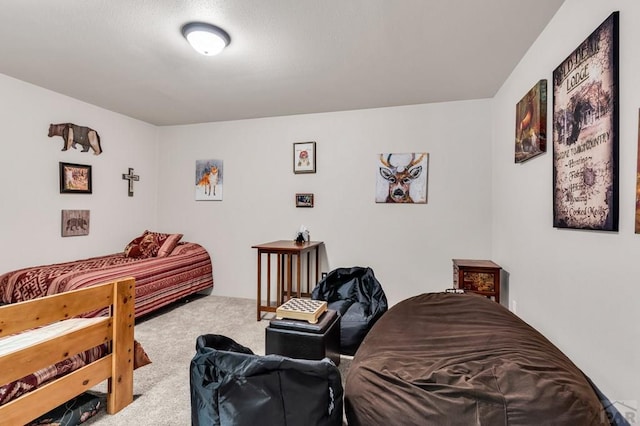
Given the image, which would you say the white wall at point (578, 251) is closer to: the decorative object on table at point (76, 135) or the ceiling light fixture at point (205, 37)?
the ceiling light fixture at point (205, 37)

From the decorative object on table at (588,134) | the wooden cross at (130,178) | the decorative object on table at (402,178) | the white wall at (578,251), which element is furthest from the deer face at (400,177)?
the wooden cross at (130,178)

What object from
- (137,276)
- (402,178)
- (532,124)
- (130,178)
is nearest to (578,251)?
(532,124)

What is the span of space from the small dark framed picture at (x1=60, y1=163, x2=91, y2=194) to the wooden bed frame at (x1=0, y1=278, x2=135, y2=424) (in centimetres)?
233

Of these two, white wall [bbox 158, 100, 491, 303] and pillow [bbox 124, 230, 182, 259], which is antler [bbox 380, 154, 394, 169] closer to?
white wall [bbox 158, 100, 491, 303]

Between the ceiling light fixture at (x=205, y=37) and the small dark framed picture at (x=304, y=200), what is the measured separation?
6.90 feet

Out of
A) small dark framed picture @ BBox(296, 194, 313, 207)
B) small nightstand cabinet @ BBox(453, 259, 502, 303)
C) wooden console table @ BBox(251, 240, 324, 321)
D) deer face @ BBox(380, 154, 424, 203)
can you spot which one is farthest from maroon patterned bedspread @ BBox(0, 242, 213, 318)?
small nightstand cabinet @ BBox(453, 259, 502, 303)

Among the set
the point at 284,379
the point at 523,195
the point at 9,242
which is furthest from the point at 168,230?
the point at 523,195

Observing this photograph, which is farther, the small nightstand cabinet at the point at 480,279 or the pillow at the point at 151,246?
the pillow at the point at 151,246

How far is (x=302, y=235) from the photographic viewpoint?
12.8ft

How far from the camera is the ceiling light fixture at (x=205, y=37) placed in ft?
6.91

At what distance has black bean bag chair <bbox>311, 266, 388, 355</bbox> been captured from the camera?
8.42ft

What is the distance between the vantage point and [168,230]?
4.73 m

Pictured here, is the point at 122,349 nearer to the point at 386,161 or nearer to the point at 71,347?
the point at 71,347

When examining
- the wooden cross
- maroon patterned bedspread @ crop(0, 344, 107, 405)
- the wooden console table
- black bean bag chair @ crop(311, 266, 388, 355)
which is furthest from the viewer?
the wooden cross
